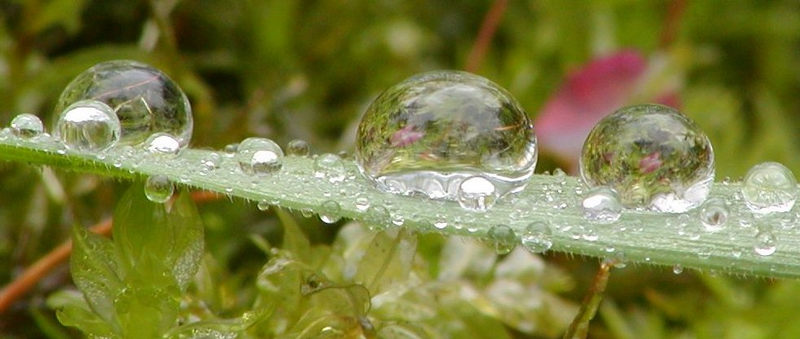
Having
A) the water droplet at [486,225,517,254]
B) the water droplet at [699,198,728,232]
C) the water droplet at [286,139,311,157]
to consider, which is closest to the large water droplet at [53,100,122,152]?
the water droplet at [286,139,311,157]

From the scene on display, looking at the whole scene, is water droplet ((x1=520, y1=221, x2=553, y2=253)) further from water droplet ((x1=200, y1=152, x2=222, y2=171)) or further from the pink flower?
the pink flower

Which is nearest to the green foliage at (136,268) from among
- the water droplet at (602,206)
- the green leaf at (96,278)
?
the green leaf at (96,278)

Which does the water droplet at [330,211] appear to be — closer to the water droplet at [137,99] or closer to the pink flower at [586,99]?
the water droplet at [137,99]

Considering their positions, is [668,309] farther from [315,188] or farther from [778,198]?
[315,188]

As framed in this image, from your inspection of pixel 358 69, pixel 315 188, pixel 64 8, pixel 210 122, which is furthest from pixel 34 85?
pixel 315 188

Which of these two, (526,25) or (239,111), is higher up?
(526,25)

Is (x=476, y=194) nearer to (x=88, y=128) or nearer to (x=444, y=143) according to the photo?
(x=444, y=143)
